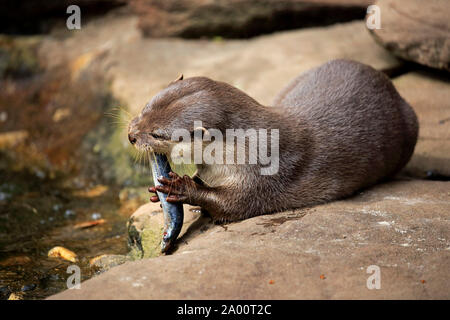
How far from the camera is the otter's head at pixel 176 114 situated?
9.61 ft

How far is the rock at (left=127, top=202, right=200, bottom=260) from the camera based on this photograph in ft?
10.7

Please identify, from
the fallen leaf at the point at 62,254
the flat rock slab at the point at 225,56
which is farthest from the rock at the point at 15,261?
the flat rock slab at the point at 225,56

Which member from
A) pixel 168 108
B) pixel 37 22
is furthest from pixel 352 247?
pixel 37 22

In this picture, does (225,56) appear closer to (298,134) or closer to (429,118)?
(429,118)

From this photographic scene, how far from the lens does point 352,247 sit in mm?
2656

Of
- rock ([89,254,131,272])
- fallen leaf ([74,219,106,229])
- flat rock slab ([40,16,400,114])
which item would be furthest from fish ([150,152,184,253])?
flat rock slab ([40,16,400,114])

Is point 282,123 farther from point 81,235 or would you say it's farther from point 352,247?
point 81,235

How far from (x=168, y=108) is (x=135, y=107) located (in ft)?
7.25

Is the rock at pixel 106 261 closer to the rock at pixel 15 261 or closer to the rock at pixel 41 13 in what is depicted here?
the rock at pixel 15 261

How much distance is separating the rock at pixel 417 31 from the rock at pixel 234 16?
4.18 ft

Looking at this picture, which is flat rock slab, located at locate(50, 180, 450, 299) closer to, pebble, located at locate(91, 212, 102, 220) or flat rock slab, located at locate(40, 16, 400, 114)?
pebble, located at locate(91, 212, 102, 220)

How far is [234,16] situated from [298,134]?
3548mm

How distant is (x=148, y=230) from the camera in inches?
131

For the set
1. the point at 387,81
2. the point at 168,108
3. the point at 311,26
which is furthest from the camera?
the point at 311,26
